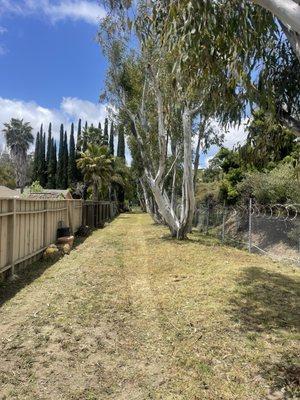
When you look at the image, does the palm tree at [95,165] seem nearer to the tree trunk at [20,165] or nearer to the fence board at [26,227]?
the fence board at [26,227]

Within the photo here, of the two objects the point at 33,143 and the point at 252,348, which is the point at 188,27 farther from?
the point at 33,143

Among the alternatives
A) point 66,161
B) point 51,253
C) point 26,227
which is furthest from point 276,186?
point 66,161

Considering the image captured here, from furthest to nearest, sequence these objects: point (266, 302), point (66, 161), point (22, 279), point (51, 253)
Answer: point (66, 161), point (51, 253), point (22, 279), point (266, 302)

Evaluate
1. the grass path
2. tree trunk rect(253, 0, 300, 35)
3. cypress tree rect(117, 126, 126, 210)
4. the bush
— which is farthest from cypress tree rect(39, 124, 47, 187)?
tree trunk rect(253, 0, 300, 35)

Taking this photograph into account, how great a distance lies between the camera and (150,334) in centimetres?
548

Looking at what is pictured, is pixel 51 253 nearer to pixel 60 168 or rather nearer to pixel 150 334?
pixel 150 334

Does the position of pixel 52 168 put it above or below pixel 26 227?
above

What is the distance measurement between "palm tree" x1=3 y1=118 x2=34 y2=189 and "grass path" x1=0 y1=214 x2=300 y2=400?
221 ft

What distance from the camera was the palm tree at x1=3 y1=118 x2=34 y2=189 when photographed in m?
72.9

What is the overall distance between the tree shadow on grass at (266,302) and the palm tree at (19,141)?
68.6m

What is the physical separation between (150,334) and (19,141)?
240 ft

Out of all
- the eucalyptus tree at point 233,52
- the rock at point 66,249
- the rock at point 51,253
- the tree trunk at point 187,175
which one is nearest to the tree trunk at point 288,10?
the eucalyptus tree at point 233,52

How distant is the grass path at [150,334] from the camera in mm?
4020

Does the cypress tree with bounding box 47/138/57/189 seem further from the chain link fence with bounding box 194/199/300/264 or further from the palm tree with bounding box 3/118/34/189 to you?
the chain link fence with bounding box 194/199/300/264
